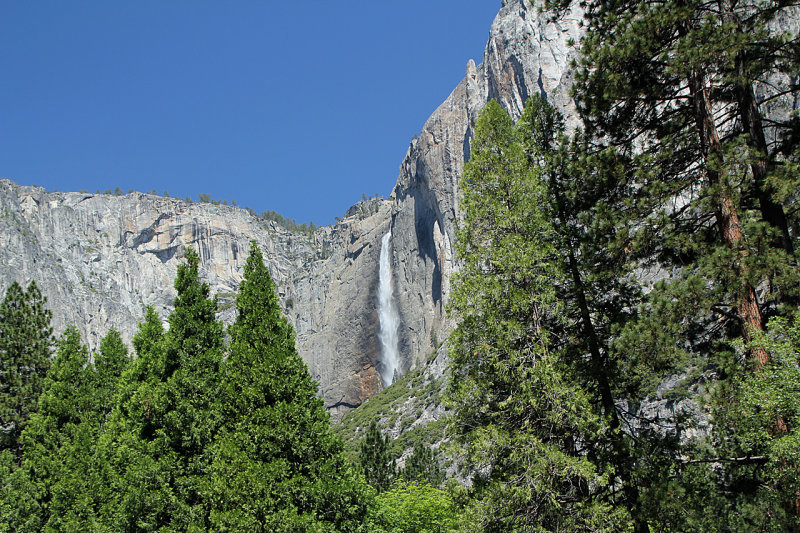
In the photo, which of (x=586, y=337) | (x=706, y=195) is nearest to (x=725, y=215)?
(x=706, y=195)

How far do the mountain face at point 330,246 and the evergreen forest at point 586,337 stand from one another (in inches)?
2727

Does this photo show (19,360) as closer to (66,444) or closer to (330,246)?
(66,444)

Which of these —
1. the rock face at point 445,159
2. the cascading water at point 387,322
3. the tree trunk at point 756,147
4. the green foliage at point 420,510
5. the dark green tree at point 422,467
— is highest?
the rock face at point 445,159

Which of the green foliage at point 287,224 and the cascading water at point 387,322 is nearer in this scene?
the cascading water at point 387,322

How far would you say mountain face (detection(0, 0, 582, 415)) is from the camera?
3816 inches

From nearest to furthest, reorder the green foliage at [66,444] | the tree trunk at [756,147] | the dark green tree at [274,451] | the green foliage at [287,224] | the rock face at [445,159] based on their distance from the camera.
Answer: the tree trunk at [756,147], the dark green tree at [274,451], the green foliage at [66,444], the rock face at [445,159], the green foliage at [287,224]

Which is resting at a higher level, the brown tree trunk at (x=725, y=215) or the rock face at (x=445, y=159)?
the rock face at (x=445, y=159)

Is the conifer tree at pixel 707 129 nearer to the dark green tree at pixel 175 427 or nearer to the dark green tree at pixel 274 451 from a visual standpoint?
the dark green tree at pixel 274 451

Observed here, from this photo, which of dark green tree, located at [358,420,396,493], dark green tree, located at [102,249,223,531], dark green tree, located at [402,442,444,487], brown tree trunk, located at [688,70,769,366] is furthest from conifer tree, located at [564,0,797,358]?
dark green tree, located at [402,442,444,487]

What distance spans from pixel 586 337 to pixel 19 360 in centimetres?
2519

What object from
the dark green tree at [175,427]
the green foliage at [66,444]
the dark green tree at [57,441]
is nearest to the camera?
the dark green tree at [175,427]

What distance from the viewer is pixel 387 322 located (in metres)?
122

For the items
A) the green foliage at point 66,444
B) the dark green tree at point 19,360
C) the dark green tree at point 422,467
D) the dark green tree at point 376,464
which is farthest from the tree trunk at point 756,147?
the dark green tree at point 19,360

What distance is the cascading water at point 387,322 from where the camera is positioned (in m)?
120
